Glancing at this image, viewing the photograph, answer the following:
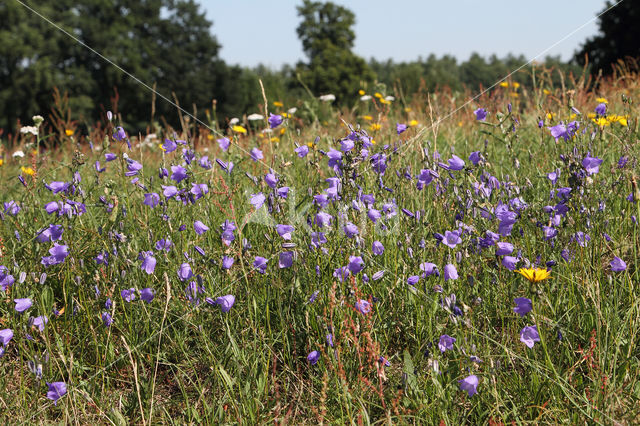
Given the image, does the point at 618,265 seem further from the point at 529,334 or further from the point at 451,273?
the point at 451,273

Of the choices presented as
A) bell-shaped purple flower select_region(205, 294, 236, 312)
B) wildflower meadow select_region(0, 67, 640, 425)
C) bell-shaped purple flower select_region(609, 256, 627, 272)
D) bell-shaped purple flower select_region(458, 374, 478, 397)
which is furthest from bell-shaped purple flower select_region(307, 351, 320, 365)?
bell-shaped purple flower select_region(609, 256, 627, 272)

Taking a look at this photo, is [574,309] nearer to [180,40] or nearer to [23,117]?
[23,117]

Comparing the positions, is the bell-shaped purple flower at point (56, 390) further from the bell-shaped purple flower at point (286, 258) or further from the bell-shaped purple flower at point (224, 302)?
the bell-shaped purple flower at point (286, 258)

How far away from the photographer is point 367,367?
207 centimetres

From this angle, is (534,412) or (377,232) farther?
(377,232)

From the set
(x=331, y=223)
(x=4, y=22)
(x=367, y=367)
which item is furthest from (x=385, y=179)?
(x=4, y=22)

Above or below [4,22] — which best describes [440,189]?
below

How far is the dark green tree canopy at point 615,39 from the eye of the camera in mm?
24203

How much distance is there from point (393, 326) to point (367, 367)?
0.84 feet

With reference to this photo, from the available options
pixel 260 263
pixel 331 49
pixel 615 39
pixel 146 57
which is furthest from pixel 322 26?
pixel 260 263

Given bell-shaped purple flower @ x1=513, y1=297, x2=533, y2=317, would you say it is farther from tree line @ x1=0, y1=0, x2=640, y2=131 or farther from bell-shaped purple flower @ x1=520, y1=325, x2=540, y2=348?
tree line @ x1=0, y1=0, x2=640, y2=131

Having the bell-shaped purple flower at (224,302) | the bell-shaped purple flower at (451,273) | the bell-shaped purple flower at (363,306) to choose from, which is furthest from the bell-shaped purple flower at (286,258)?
the bell-shaped purple flower at (451,273)

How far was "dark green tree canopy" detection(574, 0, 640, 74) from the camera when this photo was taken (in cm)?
2420

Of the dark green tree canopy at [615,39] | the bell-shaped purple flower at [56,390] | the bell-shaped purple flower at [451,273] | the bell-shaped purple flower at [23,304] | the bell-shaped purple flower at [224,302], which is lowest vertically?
the dark green tree canopy at [615,39]
